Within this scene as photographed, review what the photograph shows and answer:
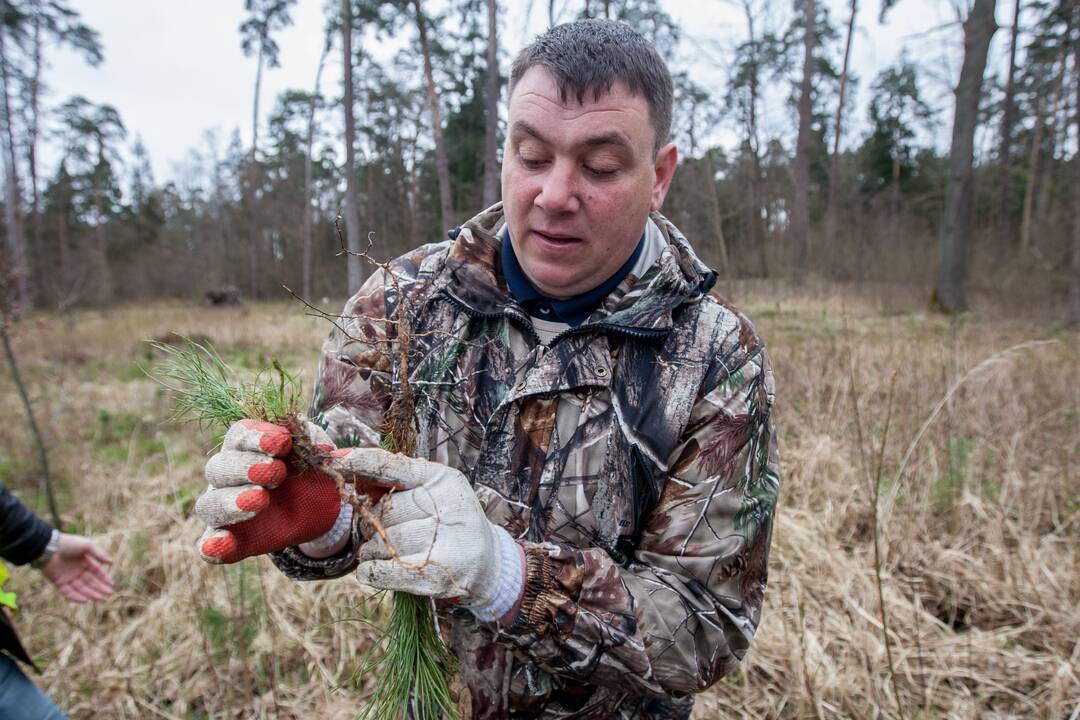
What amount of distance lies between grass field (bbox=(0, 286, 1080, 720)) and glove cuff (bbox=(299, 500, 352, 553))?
52 centimetres

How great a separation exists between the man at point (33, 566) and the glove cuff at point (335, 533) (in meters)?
1.28

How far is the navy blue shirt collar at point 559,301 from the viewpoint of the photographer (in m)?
1.58

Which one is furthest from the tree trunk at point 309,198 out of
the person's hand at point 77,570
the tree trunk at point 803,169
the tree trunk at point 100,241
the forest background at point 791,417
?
the person's hand at point 77,570

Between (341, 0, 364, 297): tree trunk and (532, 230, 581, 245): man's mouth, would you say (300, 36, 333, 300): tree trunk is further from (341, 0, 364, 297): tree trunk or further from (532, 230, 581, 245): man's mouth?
(532, 230, 581, 245): man's mouth

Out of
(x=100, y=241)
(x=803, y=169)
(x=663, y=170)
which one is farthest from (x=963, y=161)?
(x=100, y=241)

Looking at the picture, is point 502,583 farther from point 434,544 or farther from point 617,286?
point 617,286

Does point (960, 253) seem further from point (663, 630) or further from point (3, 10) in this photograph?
point (3, 10)

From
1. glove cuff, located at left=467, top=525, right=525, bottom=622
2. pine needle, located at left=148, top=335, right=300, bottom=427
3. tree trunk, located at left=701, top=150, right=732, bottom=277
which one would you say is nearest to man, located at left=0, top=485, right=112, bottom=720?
pine needle, located at left=148, top=335, right=300, bottom=427

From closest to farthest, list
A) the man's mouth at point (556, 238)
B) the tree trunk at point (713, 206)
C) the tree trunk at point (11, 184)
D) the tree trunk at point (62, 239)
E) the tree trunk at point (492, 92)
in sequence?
the man's mouth at point (556, 238)
the tree trunk at point (713, 206)
the tree trunk at point (492, 92)
the tree trunk at point (11, 184)
the tree trunk at point (62, 239)

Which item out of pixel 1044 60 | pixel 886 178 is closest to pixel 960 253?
pixel 1044 60

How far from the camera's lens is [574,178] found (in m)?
1.44

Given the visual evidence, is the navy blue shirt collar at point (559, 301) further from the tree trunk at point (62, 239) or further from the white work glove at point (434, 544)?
the tree trunk at point (62, 239)

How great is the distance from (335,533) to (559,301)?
0.78 meters

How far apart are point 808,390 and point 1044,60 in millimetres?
19180
